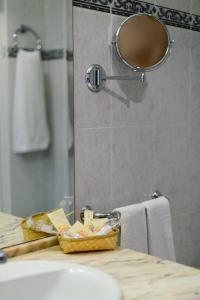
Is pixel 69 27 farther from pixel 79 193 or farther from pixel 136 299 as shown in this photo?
pixel 136 299

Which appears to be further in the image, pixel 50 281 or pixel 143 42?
pixel 143 42

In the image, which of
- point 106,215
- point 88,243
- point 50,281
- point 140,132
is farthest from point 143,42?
point 50,281

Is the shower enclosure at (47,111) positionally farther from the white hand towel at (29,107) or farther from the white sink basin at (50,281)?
the white sink basin at (50,281)

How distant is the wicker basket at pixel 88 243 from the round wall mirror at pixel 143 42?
68cm

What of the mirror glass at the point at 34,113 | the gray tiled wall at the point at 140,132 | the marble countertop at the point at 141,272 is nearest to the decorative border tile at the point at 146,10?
the gray tiled wall at the point at 140,132

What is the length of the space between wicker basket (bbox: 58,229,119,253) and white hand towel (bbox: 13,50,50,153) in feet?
1.10

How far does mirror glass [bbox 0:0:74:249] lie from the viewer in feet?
4.37

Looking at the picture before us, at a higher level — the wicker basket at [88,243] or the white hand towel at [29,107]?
the white hand towel at [29,107]

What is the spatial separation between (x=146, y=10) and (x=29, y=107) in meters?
0.70

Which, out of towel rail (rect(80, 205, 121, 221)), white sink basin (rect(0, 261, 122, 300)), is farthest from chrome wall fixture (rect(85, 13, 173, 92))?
white sink basin (rect(0, 261, 122, 300))

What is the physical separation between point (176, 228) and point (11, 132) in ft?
3.29

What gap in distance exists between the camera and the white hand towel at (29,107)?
53.7 inches

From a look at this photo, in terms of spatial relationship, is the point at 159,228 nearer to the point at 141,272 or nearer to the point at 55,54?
the point at 141,272

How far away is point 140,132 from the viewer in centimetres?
176
